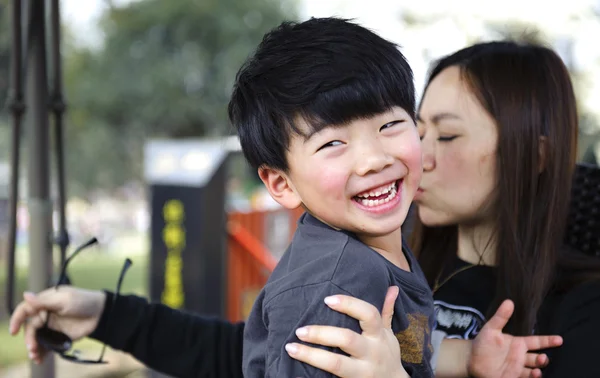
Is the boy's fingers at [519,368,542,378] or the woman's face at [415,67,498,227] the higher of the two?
the woman's face at [415,67,498,227]

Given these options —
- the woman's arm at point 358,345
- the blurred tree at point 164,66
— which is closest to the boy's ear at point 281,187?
the woman's arm at point 358,345

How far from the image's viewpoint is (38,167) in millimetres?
1514

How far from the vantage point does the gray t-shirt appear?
93cm

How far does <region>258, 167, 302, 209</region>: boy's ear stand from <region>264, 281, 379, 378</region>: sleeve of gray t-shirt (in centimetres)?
17

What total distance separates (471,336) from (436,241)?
0.31m

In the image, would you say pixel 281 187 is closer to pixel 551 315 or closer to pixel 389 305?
pixel 389 305

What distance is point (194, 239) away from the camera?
3.75 meters

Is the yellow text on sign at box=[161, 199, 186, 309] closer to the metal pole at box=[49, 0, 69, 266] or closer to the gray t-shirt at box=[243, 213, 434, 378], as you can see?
the metal pole at box=[49, 0, 69, 266]

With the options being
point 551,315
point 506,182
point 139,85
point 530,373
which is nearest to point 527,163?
point 506,182

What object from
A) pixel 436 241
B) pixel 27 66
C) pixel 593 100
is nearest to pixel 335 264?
pixel 436 241

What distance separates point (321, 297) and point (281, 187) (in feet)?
0.72

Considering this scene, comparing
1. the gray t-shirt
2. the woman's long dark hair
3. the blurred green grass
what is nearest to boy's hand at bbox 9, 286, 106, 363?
the gray t-shirt

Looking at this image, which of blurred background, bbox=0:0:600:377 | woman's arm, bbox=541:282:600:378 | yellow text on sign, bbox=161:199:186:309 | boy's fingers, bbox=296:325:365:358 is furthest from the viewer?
blurred background, bbox=0:0:600:377

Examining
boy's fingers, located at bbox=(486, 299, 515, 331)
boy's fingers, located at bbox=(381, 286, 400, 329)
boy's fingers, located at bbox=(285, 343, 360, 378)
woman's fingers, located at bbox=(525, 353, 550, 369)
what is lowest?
woman's fingers, located at bbox=(525, 353, 550, 369)
